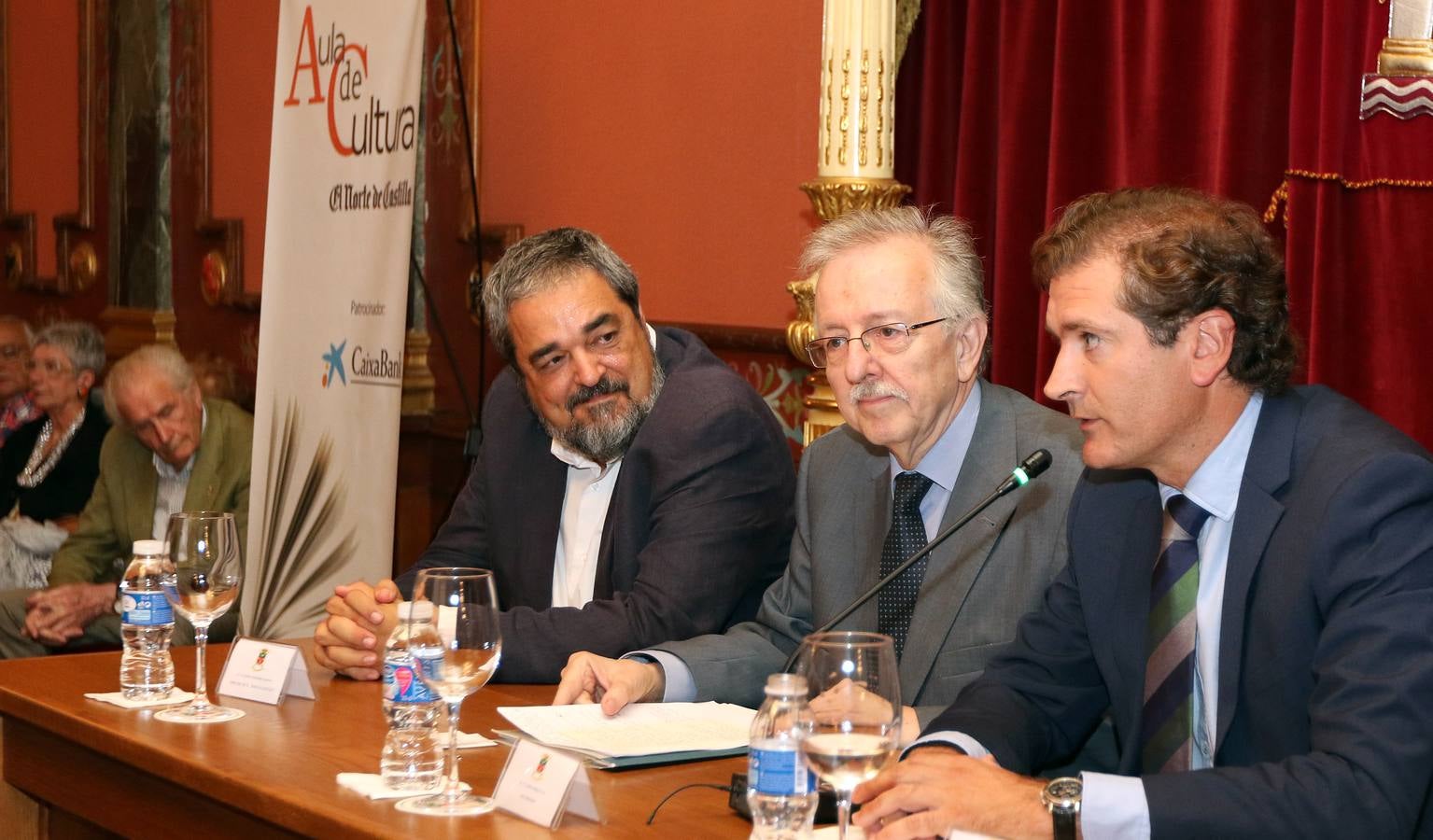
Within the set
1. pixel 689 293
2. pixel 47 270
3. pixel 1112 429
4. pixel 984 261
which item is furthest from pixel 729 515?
pixel 47 270

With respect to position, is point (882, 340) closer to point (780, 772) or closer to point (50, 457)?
point (780, 772)

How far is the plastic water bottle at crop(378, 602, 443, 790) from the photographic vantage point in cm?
160

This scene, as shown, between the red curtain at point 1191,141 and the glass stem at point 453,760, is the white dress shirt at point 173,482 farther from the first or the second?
the glass stem at point 453,760

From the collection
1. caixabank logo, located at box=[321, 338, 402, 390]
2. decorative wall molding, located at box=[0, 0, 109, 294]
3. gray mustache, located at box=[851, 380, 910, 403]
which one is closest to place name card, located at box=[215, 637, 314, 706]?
gray mustache, located at box=[851, 380, 910, 403]

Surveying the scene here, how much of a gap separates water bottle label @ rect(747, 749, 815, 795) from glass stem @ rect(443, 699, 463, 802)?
0.39 metres

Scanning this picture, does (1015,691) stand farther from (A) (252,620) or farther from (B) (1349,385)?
(A) (252,620)

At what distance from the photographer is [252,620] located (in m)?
4.21

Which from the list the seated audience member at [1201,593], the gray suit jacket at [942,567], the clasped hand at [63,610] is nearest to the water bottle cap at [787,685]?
the seated audience member at [1201,593]

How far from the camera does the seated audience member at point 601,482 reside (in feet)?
7.68

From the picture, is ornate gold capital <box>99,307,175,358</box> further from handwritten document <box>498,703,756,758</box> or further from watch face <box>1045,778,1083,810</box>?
watch face <box>1045,778,1083,810</box>

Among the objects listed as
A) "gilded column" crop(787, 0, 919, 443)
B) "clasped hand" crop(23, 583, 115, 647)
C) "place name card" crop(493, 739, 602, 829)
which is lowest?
"clasped hand" crop(23, 583, 115, 647)

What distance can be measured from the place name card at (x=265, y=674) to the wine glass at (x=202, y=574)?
64 mm

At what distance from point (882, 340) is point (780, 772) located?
37.3 inches

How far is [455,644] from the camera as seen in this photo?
5.08ft
